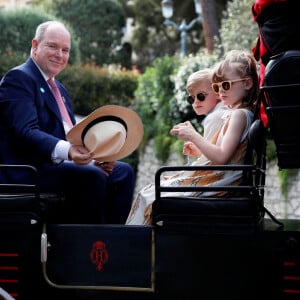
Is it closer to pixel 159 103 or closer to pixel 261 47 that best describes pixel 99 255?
pixel 261 47

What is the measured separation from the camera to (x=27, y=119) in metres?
3.96

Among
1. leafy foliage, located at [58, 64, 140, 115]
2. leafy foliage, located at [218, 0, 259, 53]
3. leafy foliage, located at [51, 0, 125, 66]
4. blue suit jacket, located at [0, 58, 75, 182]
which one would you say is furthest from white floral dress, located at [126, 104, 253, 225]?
leafy foliage, located at [51, 0, 125, 66]

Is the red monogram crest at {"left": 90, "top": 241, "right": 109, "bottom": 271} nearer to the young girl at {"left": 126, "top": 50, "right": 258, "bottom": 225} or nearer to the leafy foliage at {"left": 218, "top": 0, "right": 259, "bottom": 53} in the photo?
the young girl at {"left": 126, "top": 50, "right": 258, "bottom": 225}

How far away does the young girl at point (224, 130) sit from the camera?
3.56m

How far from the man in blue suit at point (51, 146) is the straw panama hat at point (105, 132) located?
0.06 metres

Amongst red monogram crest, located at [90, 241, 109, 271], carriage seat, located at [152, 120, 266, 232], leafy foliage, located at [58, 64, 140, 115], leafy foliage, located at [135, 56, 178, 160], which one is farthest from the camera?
leafy foliage, located at [58, 64, 140, 115]

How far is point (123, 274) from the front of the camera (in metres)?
3.46

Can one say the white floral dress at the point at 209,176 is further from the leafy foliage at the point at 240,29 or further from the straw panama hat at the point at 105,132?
the leafy foliage at the point at 240,29

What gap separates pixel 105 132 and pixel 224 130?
64 cm

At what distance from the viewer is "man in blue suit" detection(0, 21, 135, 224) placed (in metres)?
3.92

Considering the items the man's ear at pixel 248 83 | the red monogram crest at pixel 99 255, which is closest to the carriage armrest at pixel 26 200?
the red monogram crest at pixel 99 255

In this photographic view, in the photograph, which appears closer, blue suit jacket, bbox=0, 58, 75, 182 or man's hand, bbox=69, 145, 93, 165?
man's hand, bbox=69, 145, 93, 165

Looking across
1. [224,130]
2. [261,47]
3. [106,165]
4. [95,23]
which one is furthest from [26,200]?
[95,23]

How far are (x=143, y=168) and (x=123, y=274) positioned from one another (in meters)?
11.9
